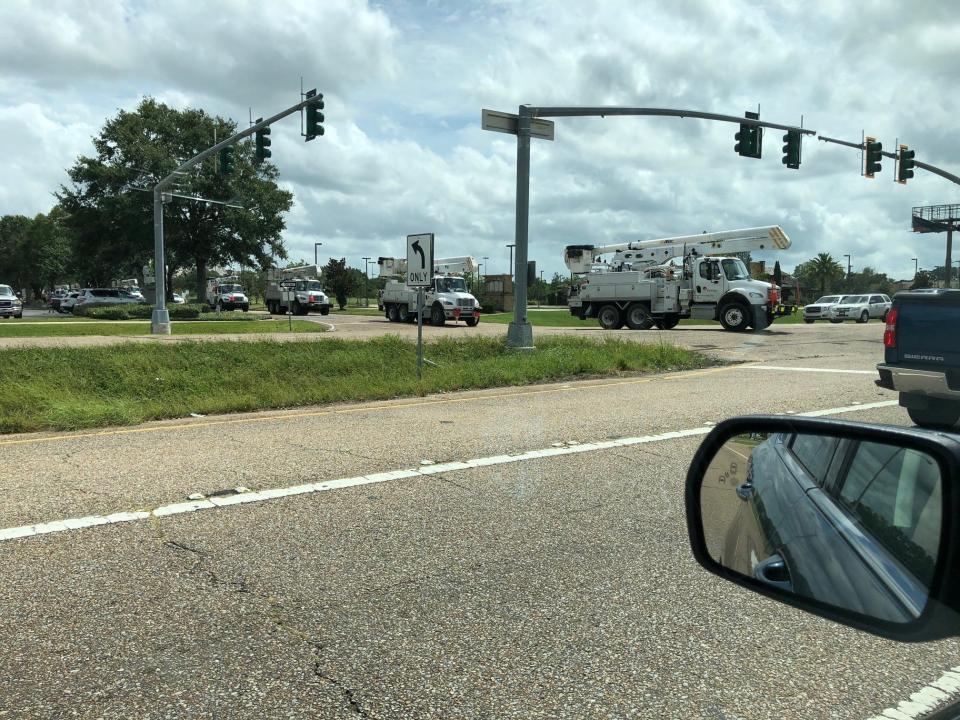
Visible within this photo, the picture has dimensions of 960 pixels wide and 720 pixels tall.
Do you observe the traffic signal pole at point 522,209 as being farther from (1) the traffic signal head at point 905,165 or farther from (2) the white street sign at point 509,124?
(1) the traffic signal head at point 905,165

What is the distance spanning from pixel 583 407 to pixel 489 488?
4.71 metres

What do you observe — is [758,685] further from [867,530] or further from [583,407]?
[583,407]

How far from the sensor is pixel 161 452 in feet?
24.4

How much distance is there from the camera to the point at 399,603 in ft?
12.3

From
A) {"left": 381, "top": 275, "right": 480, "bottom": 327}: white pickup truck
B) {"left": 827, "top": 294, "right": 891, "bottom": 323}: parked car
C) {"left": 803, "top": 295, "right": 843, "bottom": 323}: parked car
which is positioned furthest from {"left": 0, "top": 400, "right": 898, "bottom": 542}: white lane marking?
{"left": 827, "top": 294, "right": 891, "bottom": 323}: parked car

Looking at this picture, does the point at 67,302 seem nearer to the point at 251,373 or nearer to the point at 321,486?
the point at 251,373

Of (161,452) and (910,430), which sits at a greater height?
(910,430)

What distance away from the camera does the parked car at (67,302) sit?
55.4 meters

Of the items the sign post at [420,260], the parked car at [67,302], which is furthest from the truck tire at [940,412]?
the parked car at [67,302]

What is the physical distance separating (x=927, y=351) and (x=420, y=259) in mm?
7794

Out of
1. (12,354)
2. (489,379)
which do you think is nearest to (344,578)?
(489,379)

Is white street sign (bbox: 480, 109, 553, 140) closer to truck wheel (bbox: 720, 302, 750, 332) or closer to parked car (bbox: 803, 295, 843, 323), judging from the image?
truck wheel (bbox: 720, 302, 750, 332)

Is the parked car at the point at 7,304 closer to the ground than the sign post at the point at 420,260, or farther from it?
closer to the ground

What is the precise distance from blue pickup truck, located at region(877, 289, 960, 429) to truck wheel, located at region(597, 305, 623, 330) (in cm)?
2420
